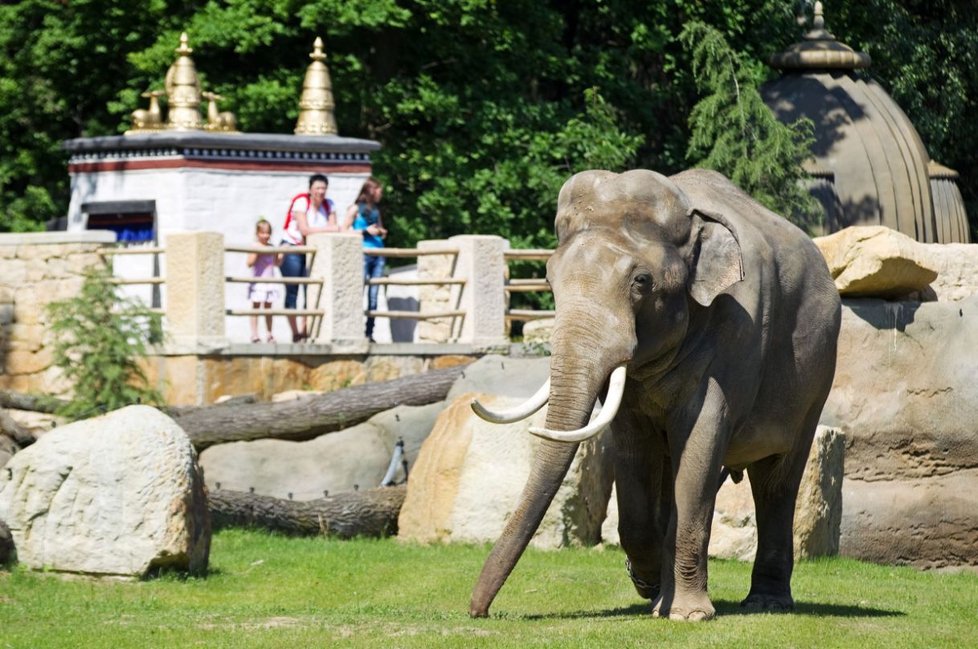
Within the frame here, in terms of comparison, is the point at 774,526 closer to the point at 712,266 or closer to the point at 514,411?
the point at 712,266

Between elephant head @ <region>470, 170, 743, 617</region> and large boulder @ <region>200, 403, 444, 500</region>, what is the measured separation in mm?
7836

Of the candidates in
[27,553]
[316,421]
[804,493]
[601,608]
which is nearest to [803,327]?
[601,608]

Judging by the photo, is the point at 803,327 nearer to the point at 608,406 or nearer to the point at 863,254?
the point at 608,406

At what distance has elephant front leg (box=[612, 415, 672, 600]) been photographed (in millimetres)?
10680

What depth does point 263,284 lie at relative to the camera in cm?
2175

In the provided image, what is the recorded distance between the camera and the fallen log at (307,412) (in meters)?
18.7

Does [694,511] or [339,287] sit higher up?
[339,287]

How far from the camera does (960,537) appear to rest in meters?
17.1

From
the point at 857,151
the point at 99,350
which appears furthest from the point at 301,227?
the point at 857,151

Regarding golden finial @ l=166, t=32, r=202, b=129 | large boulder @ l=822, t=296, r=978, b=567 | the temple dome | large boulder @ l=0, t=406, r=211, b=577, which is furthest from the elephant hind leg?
golden finial @ l=166, t=32, r=202, b=129

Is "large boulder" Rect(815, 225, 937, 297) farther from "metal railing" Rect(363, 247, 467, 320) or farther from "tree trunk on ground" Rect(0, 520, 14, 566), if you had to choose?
"tree trunk on ground" Rect(0, 520, 14, 566)

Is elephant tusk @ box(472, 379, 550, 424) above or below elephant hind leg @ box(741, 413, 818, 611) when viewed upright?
above

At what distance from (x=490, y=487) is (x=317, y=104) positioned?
36.1ft

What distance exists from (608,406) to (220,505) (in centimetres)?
781
